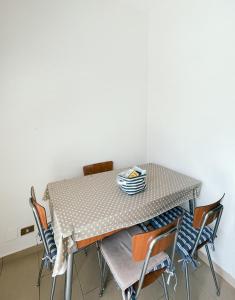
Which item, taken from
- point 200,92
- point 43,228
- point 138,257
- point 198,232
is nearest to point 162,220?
point 198,232

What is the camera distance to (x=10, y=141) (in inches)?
62.9

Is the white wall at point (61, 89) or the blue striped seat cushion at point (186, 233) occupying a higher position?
the white wall at point (61, 89)

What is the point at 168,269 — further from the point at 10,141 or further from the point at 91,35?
the point at 91,35

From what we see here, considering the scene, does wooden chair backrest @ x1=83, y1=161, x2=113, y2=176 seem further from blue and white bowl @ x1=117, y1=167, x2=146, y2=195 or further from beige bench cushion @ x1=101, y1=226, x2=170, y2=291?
beige bench cushion @ x1=101, y1=226, x2=170, y2=291

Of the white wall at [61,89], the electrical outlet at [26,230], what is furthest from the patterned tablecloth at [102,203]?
the electrical outlet at [26,230]

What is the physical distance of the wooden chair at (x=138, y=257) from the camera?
0.96 m

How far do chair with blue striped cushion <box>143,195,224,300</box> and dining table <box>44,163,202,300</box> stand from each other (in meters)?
0.20

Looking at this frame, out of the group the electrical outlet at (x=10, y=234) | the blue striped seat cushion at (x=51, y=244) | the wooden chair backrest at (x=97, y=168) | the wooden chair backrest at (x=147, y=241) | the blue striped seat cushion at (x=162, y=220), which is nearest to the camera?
the wooden chair backrest at (x=147, y=241)

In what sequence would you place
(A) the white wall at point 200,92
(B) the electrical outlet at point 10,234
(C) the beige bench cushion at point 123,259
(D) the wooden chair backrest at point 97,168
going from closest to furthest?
(C) the beige bench cushion at point 123,259 < (A) the white wall at point 200,92 < (B) the electrical outlet at point 10,234 < (D) the wooden chair backrest at point 97,168

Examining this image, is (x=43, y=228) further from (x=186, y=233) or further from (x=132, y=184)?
(x=186, y=233)

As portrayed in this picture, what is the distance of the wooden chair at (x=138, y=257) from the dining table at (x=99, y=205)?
0.14m

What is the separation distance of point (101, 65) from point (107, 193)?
4.10 feet

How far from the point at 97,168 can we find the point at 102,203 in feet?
2.23

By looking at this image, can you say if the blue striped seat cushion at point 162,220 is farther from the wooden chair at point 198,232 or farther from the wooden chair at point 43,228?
the wooden chair at point 43,228
